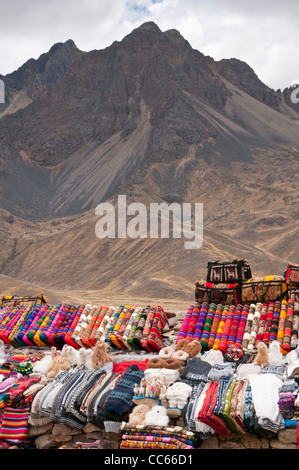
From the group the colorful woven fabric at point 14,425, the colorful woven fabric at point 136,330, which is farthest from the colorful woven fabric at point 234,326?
the colorful woven fabric at point 14,425

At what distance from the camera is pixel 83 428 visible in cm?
478

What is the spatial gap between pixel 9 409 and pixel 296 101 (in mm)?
83474

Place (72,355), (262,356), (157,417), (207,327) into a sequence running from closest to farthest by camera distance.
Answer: (157,417) → (262,356) → (72,355) → (207,327)

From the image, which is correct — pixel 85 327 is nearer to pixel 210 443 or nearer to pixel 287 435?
pixel 210 443

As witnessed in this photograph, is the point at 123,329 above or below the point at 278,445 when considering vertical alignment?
above

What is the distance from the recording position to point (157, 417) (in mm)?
4422

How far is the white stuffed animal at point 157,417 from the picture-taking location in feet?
14.3

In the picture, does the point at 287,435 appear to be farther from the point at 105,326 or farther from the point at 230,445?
the point at 105,326

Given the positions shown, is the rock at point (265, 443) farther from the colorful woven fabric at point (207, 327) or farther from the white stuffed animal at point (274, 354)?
the colorful woven fabric at point (207, 327)

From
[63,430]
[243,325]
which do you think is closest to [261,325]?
[243,325]

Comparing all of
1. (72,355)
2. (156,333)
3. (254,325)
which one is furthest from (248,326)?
(72,355)

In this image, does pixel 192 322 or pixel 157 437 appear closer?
pixel 157 437

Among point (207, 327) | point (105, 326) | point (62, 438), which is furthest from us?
point (105, 326)

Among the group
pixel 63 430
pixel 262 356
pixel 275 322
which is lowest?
pixel 63 430
